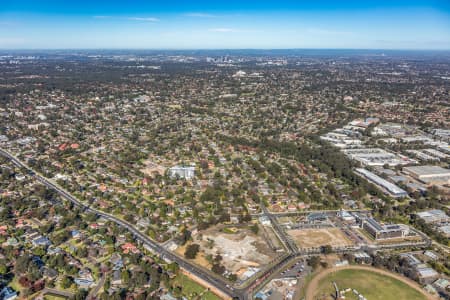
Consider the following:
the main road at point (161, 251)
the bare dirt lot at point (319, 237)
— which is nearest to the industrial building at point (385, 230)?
the bare dirt lot at point (319, 237)

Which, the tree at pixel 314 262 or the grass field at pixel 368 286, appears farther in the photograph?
the tree at pixel 314 262

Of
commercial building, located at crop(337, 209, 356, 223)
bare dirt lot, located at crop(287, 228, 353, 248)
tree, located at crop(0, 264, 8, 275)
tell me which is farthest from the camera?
commercial building, located at crop(337, 209, 356, 223)

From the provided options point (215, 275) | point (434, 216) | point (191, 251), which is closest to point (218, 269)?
point (215, 275)

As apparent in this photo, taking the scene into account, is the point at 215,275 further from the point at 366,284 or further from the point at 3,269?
the point at 3,269

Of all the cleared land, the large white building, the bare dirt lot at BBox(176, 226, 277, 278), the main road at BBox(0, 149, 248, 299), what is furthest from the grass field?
the large white building

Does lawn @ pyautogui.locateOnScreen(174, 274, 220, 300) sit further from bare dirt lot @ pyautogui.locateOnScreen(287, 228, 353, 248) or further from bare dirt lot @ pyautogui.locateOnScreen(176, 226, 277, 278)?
bare dirt lot @ pyautogui.locateOnScreen(287, 228, 353, 248)

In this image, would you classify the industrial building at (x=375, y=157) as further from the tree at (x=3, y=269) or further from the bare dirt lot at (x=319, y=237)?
the tree at (x=3, y=269)
